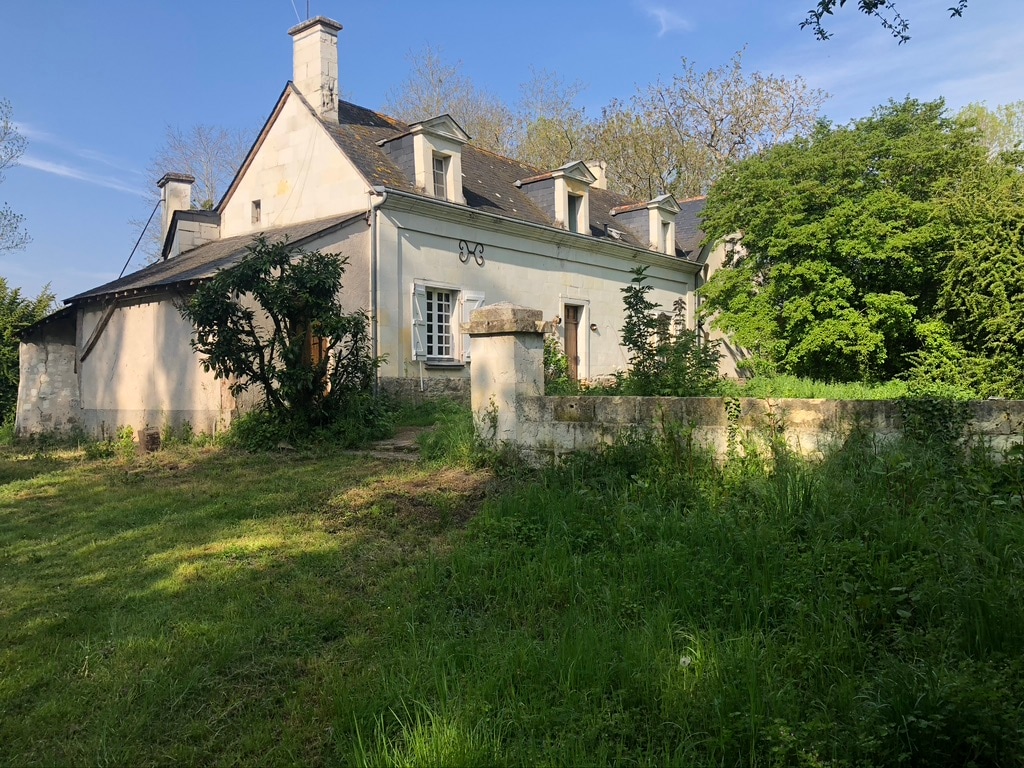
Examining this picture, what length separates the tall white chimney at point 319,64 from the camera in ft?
47.7

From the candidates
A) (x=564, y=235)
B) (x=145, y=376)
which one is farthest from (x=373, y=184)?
(x=145, y=376)

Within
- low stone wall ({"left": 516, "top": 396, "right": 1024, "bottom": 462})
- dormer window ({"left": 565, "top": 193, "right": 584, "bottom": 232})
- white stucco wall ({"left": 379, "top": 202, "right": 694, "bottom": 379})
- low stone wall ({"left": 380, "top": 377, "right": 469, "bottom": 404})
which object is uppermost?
dormer window ({"left": 565, "top": 193, "right": 584, "bottom": 232})

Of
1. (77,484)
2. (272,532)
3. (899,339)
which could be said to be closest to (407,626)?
(272,532)

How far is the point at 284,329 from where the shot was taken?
10.6 meters

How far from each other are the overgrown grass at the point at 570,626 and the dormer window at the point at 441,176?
9.72 meters

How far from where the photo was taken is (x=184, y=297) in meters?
12.3

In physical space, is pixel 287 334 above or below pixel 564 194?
below

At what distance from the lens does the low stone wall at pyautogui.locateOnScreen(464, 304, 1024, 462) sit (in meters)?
4.92

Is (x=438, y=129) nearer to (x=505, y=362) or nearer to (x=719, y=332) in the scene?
(x=505, y=362)

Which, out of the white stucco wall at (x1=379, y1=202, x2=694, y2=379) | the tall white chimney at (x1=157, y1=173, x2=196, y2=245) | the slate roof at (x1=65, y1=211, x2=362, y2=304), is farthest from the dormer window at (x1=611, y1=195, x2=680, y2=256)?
the tall white chimney at (x1=157, y1=173, x2=196, y2=245)

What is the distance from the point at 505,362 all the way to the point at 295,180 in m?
9.65

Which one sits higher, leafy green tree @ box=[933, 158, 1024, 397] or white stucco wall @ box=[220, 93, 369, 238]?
white stucco wall @ box=[220, 93, 369, 238]

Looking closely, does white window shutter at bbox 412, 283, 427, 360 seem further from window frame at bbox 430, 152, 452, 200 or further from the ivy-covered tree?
the ivy-covered tree

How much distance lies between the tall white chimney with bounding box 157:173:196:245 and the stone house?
35 mm
